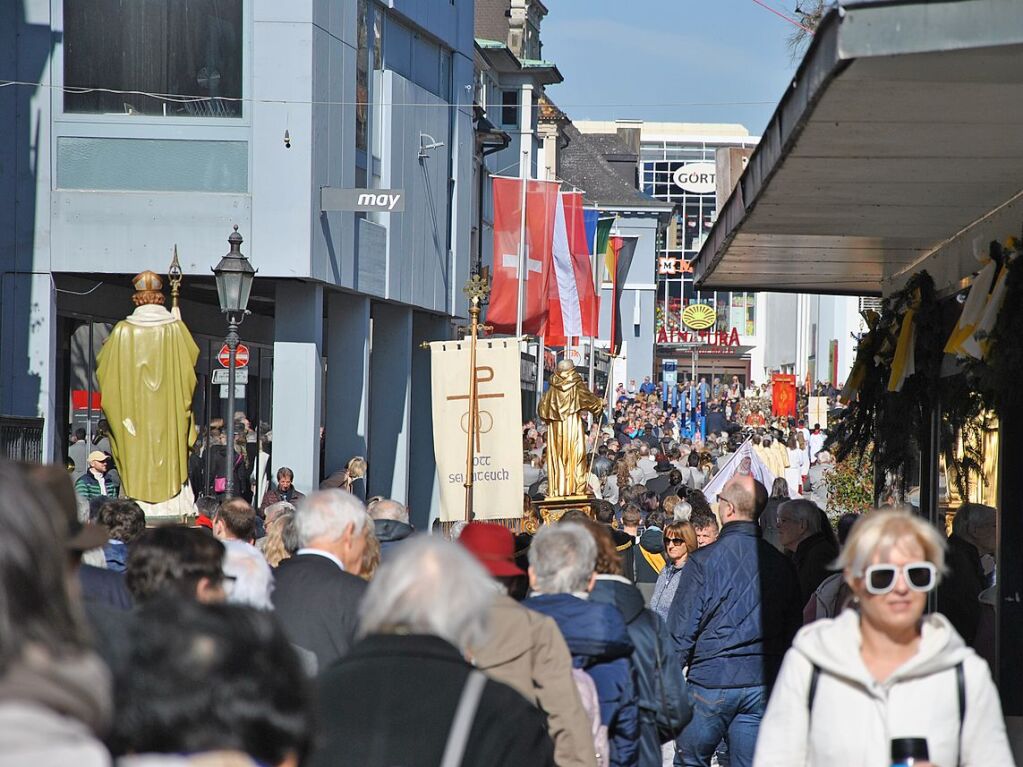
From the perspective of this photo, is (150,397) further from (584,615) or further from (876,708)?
(876,708)

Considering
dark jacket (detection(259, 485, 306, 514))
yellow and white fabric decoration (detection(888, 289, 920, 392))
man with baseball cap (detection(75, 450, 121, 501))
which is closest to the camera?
yellow and white fabric decoration (detection(888, 289, 920, 392))

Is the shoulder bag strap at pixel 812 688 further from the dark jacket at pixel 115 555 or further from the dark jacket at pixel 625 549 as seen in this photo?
the dark jacket at pixel 625 549

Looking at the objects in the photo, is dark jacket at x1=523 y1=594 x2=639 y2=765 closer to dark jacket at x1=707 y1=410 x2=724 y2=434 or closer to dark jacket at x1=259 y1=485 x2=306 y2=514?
dark jacket at x1=259 y1=485 x2=306 y2=514

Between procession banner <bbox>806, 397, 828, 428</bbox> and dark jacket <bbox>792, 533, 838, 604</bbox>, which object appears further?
procession banner <bbox>806, 397, 828, 428</bbox>

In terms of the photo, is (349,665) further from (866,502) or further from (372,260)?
(372,260)

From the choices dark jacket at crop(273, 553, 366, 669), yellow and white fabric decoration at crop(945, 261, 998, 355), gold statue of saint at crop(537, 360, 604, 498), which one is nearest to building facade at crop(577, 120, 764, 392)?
gold statue of saint at crop(537, 360, 604, 498)

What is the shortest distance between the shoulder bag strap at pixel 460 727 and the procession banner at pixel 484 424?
11.1 m

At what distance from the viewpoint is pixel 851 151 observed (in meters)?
6.48

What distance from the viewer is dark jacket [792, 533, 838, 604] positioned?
29.2ft

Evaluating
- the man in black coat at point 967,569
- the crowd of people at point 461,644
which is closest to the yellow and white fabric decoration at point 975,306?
the man in black coat at point 967,569

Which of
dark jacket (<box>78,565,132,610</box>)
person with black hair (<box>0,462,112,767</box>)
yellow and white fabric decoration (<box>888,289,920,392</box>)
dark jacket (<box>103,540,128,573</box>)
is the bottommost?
dark jacket (<box>103,540,128,573</box>)

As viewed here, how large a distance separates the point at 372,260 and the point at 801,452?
309 inches

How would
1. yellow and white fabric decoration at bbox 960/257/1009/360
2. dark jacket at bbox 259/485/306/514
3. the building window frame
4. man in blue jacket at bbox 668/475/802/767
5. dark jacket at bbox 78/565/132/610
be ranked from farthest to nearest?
the building window frame < dark jacket at bbox 259/485/306/514 < man in blue jacket at bbox 668/475/802/767 < yellow and white fabric decoration at bbox 960/257/1009/360 < dark jacket at bbox 78/565/132/610

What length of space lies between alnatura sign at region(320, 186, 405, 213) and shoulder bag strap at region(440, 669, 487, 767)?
53.8 feet
